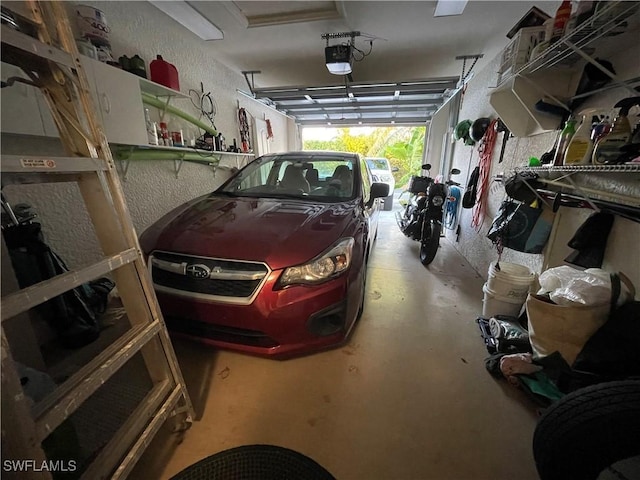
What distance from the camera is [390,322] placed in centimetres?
194

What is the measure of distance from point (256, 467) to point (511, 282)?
1855mm

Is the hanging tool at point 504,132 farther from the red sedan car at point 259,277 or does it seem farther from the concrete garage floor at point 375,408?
the red sedan car at point 259,277

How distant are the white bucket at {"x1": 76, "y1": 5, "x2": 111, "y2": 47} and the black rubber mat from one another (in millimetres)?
2571

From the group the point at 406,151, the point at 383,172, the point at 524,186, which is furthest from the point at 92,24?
the point at 406,151

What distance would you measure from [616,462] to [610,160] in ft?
3.78

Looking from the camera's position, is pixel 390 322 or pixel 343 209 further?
pixel 390 322

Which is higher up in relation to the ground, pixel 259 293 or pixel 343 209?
pixel 343 209

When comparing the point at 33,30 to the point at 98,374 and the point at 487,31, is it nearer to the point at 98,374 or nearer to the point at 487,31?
the point at 98,374

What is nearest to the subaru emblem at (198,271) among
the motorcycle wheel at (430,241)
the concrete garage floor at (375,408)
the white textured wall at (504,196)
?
the concrete garage floor at (375,408)

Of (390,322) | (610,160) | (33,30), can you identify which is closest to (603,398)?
(610,160)

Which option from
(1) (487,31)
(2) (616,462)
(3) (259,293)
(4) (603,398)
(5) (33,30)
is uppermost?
(1) (487,31)

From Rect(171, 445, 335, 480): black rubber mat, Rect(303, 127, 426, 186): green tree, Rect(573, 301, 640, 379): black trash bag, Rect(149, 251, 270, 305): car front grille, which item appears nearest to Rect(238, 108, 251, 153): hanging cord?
Rect(149, 251, 270, 305): car front grille

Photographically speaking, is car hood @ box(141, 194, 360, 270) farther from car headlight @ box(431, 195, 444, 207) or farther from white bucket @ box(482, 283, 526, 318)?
car headlight @ box(431, 195, 444, 207)

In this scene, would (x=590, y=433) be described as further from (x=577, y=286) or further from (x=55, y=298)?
(x=55, y=298)
